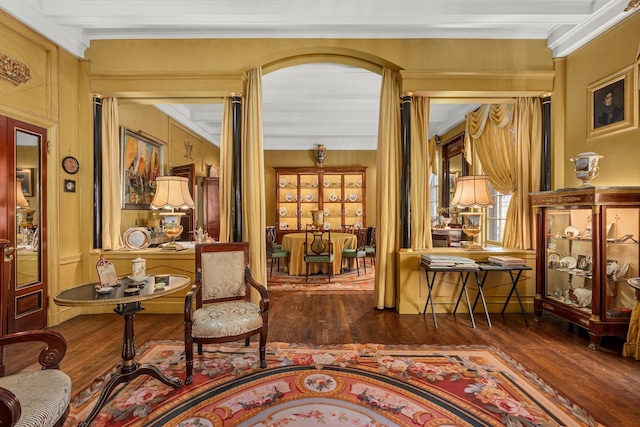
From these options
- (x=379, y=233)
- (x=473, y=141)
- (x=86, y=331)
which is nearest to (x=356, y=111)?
(x=473, y=141)

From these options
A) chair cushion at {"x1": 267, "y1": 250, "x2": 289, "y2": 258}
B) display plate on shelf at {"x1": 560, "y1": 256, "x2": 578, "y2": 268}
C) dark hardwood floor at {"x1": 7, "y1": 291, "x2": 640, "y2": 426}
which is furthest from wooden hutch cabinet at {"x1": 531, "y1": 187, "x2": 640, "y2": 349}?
chair cushion at {"x1": 267, "y1": 250, "x2": 289, "y2": 258}

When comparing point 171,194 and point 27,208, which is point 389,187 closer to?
point 171,194

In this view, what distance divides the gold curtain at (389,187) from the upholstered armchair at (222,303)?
189 centimetres

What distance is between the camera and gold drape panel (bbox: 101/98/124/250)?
3.99 m

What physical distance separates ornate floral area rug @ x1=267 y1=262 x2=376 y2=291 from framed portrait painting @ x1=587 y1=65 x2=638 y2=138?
359 centimetres

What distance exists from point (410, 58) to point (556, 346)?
3591 millimetres

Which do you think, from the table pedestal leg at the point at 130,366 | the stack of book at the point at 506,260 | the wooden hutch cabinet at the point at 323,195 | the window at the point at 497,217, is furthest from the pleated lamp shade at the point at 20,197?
the window at the point at 497,217

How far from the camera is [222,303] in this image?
278 cm

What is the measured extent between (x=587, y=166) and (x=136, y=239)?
17.9 feet

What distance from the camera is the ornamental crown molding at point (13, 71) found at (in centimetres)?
307

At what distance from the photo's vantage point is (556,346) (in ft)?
9.90

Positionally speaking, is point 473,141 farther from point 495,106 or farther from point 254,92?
point 254,92

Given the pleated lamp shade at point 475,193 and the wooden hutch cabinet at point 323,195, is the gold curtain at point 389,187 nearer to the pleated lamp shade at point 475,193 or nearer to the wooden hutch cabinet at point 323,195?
the pleated lamp shade at point 475,193

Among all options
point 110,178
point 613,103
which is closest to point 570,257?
point 613,103
